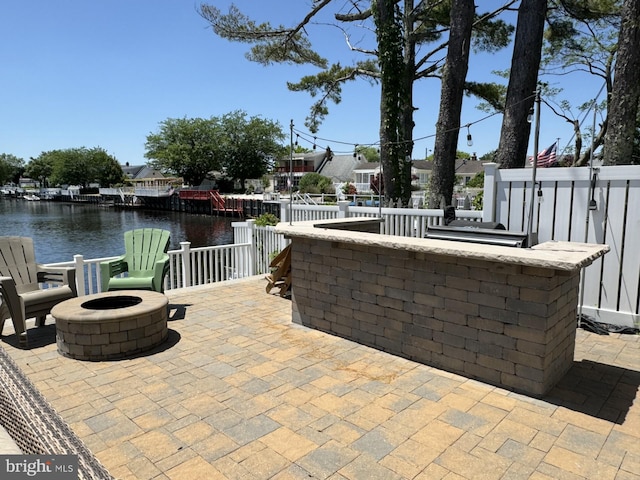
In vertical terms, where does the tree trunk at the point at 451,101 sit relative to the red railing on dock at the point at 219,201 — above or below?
above

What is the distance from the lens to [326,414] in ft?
9.22

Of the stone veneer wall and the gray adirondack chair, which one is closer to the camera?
the stone veneer wall

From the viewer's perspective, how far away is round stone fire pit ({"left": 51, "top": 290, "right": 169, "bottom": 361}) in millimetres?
3682

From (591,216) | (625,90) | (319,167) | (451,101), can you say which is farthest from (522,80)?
(319,167)

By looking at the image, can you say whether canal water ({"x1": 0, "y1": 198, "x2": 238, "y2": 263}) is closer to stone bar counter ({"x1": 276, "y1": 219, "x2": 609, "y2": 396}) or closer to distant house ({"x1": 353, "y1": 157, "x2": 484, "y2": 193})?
distant house ({"x1": 353, "y1": 157, "x2": 484, "y2": 193})

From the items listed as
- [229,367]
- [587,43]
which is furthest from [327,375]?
[587,43]

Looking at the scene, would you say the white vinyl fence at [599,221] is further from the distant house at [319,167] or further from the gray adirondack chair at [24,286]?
the distant house at [319,167]

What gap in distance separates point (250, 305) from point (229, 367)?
195cm

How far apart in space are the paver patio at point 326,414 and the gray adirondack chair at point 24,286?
0.29 m

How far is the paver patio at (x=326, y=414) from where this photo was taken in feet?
7.47

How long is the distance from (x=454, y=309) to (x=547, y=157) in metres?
7.26

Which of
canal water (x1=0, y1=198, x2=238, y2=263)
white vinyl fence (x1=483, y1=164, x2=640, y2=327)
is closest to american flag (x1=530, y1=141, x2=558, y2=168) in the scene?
white vinyl fence (x1=483, y1=164, x2=640, y2=327)

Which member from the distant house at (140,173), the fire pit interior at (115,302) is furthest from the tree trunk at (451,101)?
the distant house at (140,173)

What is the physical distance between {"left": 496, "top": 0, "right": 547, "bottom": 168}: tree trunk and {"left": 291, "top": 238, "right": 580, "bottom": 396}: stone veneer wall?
4.77 m
